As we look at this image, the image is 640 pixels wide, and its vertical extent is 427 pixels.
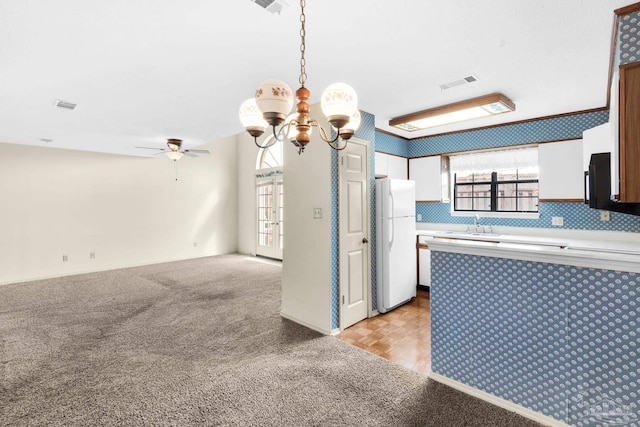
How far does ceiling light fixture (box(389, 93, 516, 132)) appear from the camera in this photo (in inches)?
123

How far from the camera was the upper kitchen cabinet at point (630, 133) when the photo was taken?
1.53 m

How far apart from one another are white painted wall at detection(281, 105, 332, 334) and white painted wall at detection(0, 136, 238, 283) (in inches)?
183

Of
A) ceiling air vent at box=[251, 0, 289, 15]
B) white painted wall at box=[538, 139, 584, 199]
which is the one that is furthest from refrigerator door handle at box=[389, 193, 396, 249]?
ceiling air vent at box=[251, 0, 289, 15]

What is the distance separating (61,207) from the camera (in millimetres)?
5648

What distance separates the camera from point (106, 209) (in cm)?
614

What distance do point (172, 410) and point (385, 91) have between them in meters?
3.13

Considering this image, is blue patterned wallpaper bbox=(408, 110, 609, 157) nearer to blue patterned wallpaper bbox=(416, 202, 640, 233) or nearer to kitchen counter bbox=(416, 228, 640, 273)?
blue patterned wallpaper bbox=(416, 202, 640, 233)

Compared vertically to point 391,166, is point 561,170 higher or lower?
lower

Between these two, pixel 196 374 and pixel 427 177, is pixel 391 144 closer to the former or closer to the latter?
pixel 427 177

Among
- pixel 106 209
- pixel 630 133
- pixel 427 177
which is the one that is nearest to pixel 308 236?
pixel 630 133

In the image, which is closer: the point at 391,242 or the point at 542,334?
the point at 542,334

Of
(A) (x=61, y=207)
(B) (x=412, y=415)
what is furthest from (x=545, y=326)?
(A) (x=61, y=207)

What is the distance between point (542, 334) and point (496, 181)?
3.21 m

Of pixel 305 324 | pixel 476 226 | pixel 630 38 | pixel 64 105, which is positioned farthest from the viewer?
pixel 476 226
